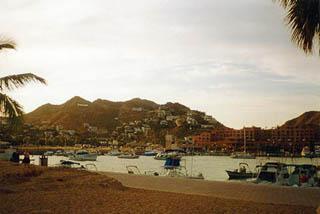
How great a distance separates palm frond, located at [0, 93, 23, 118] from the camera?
17.6 metres

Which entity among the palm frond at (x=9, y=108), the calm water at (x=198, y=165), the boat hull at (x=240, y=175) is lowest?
the calm water at (x=198, y=165)

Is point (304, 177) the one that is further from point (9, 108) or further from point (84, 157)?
point (84, 157)

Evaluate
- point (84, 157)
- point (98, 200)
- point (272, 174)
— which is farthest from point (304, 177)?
point (84, 157)

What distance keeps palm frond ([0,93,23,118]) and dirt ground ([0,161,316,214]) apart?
8.33 ft

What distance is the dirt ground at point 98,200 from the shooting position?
427 inches

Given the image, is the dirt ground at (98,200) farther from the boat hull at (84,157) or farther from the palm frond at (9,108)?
the boat hull at (84,157)

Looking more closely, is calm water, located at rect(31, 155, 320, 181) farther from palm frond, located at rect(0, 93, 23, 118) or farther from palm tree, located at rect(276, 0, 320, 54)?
palm tree, located at rect(276, 0, 320, 54)

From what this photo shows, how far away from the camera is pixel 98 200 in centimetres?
1248

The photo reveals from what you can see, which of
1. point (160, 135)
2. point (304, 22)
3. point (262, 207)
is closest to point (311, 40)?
point (304, 22)

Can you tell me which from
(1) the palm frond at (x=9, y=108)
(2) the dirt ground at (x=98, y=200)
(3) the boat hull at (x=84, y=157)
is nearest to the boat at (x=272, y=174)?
(2) the dirt ground at (x=98, y=200)

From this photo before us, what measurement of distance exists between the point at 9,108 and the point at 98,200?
284 inches

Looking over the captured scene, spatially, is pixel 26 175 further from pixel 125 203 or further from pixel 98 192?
pixel 125 203

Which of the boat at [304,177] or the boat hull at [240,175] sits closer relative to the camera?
the boat at [304,177]

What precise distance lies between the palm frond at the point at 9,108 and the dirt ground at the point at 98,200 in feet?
8.33
